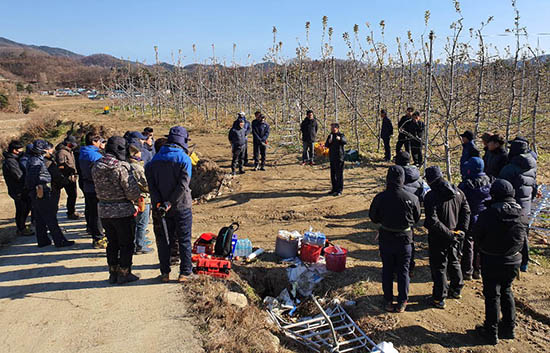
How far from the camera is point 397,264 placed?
441 centimetres

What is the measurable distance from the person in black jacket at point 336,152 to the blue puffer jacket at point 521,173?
371cm

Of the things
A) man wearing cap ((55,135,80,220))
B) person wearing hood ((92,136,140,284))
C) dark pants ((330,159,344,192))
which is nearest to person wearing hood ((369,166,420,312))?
person wearing hood ((92,136,140,284))

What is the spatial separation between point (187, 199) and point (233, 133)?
5.84m

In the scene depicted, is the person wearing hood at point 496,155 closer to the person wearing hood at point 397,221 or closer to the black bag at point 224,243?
the person wearing hood at point 397,221

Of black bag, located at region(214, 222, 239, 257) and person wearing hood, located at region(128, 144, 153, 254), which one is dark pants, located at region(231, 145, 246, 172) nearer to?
person wearing hood, located at region(128, 144, 153, 254)

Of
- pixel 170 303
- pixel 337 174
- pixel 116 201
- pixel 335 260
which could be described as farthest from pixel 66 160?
pixel 337 174

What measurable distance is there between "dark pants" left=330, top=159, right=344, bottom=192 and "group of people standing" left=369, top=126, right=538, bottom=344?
327 centimetres

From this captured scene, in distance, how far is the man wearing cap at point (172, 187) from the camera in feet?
14.2

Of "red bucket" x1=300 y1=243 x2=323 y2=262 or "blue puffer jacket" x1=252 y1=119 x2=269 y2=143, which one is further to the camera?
"blue puffer jacket" x1=252 y1=119 x2=269 y2=143

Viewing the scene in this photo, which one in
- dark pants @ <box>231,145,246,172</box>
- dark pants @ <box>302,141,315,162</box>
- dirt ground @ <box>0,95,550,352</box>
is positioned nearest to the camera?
dirt ground @ <box>0,95,550,352</box>

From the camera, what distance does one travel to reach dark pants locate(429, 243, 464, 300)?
4438 millimetres

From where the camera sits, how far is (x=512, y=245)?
12.4 ft

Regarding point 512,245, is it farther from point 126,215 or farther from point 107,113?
point 107,113

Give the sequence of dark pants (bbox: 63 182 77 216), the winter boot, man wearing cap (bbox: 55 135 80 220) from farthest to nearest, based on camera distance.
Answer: dark pants (bbox: 63 182 77 216) → man wearing cap (bbox: 55 135 80 220) → the winter boot
